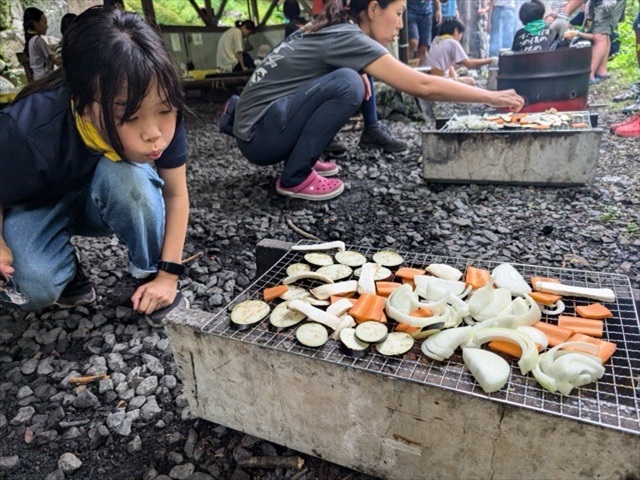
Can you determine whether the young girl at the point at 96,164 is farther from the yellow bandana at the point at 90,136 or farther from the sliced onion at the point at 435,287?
the sliced onion at the point at 435,287

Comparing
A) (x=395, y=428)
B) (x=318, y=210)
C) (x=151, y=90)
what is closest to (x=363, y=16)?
(x=318, y=210)

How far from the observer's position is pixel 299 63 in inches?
151

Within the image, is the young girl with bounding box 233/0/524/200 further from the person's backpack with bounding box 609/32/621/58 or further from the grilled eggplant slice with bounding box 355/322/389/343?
the person's backpack with bounding box 609/32/621/58

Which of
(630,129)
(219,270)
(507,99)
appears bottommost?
(219,270)

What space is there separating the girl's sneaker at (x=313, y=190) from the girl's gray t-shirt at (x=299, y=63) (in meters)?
0.60

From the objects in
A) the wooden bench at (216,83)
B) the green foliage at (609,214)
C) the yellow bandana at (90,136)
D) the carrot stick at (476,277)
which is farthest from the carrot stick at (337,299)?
the wooden bench at (216,83)

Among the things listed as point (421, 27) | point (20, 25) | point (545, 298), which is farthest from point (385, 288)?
point (20, 25)

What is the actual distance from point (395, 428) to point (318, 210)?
2.67m

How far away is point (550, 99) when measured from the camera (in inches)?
254

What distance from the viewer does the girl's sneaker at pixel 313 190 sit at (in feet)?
13.6

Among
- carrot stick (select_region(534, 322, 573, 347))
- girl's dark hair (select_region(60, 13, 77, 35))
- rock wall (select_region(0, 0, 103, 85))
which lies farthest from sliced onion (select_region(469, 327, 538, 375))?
rock wall (select_region(0, 0, 103, 85))

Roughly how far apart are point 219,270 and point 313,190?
1.34 meters

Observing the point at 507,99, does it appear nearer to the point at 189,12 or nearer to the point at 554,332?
the point at 554,332

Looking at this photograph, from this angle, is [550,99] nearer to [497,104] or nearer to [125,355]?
[497,104]
